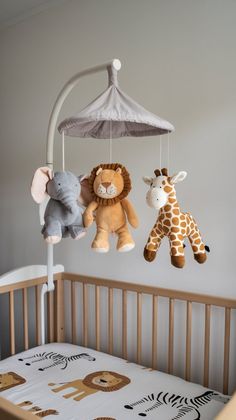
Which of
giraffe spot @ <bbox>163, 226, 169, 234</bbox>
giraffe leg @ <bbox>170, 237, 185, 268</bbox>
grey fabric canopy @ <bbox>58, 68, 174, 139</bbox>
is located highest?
grey fabric canopy @ <bbox>58, 68, 174, 139</bbox>

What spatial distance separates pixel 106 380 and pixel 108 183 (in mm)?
898

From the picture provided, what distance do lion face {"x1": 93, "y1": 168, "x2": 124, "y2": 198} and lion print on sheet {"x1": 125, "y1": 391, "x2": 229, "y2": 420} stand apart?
0.81 meters

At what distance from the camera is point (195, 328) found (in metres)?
1.77

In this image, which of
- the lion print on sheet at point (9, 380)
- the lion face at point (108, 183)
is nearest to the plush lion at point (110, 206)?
the lion face at point (108, 183)

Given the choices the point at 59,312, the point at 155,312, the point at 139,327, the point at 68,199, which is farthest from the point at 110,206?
the point at 59,312

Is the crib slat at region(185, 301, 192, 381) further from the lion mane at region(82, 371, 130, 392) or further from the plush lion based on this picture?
the plush lion

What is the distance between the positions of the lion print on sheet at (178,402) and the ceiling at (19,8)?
2116 millimetres

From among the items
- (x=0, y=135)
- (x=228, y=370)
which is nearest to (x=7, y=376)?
(x=228, y=370)

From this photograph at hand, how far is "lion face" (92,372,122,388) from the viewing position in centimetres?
158

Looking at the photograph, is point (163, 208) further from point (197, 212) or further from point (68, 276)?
→ point (68, 276)

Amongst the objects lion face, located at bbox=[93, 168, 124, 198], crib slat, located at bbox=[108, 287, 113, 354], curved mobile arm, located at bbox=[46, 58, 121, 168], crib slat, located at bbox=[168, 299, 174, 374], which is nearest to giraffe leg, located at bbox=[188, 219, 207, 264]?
lion face, located at bbox=[93, 168, 124, 198]

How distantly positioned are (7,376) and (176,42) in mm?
1708

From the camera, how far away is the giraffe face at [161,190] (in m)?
1.21

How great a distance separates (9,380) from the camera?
1.62m
